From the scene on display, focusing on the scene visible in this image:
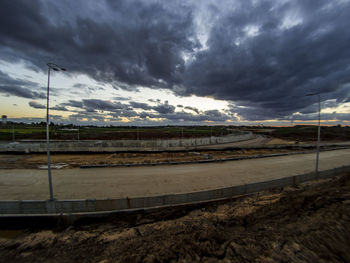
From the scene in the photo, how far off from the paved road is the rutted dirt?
108 inches

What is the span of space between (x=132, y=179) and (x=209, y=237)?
345 inches

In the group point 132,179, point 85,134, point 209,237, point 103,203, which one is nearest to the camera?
point 209,237

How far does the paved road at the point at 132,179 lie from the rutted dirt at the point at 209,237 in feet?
9.04

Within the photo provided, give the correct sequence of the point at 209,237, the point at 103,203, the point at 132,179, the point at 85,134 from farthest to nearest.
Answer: the point at 85,134
the point at 132,179
the point at 103,203
the point at 209,237

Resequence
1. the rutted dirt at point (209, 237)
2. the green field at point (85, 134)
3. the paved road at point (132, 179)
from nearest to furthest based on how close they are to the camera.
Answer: the rutted dirt at point (209, 237), the paved road at point (132, 179), the green field at point (85, 134)

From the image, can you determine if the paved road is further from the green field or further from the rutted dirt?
the green field

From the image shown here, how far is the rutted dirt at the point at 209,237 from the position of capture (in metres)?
5.44

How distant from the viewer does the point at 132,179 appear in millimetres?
12945

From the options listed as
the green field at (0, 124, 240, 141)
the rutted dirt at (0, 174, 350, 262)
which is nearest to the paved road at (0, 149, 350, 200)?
the rutted dirt at (0, 174, 350, 262)

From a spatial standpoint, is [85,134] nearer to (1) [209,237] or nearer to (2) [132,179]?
(2) [132,179]

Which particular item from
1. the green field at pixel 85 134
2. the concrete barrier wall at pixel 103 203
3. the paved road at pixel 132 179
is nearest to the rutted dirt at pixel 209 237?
the concrete barrier wall at pixel 103 203

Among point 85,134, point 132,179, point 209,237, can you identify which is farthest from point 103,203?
point 85,134

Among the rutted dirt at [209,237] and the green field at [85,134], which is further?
the green field at [85,134]

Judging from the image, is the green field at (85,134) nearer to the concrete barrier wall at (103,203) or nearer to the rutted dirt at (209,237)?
the concrete barrier wall at (103,203)
